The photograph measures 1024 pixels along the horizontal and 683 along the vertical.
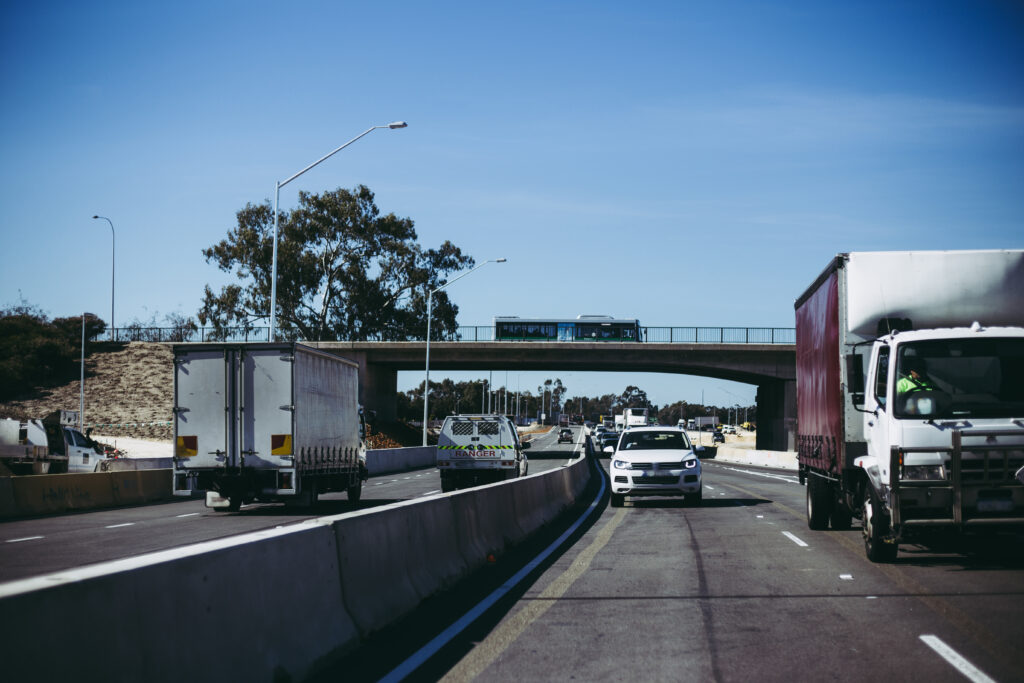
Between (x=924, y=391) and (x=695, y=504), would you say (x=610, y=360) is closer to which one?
(x=695, y=504)

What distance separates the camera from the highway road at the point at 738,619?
6.89 metres

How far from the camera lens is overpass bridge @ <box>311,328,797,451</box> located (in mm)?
63781

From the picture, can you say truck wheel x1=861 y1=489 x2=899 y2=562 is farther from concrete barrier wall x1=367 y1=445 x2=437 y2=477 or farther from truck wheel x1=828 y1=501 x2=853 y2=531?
concrete barrier wall x1=367 y1=445 x2=437 y2=477

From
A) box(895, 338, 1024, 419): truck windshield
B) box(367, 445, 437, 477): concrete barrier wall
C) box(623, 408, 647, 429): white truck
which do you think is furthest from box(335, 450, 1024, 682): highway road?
box(623, 408, 647, 429): white truck

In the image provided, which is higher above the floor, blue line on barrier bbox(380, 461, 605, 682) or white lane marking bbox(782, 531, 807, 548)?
blue line on barrier bbox(380, 461, 605, 682)

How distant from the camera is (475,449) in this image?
2939 cm

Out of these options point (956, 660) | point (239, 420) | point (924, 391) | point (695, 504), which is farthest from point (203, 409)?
point (956, 660)

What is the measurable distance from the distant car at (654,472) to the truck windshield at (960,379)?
10.8 metres

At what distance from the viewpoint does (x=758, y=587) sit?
10.5 m

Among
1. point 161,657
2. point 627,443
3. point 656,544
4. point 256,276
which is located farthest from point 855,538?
point 256,276

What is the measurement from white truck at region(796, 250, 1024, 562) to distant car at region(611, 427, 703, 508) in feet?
25.9

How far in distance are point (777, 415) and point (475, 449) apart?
43.5 m

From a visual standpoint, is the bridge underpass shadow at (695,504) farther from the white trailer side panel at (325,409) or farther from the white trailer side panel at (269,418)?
the white trailer side panel at (269,418)

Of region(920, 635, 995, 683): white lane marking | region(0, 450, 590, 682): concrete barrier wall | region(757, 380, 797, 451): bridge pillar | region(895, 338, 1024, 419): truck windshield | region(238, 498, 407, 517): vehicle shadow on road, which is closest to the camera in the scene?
region(0, 450, 590, 682): concrete barrier wall
